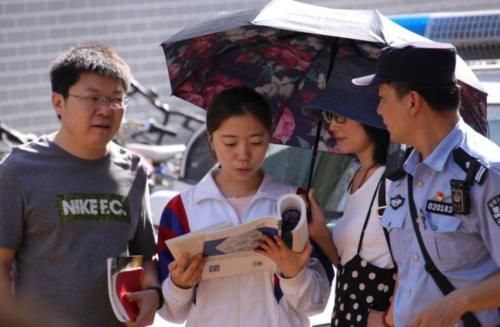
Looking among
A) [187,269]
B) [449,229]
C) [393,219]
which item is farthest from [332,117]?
[449,229]

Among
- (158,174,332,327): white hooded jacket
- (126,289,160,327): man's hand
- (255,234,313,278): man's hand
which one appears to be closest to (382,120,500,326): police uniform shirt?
(255,234,313,278): man's hand

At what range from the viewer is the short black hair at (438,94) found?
3.12 m

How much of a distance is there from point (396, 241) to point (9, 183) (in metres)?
1.28

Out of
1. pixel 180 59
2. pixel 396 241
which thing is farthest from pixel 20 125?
pixel 396 241

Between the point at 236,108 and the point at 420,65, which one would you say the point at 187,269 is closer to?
the point at 236,108

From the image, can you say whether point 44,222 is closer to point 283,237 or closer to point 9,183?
point 9,183

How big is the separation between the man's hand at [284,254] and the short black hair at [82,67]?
77 centimetres

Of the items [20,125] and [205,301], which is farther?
[20,125]

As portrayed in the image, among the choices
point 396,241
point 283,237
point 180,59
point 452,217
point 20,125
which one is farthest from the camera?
point 20,125

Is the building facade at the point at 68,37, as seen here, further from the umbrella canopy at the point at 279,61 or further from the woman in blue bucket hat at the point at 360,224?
the woman in blue bucket hat at the point at 360,224

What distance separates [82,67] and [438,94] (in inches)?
50.1

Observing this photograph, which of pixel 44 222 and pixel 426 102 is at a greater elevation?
pixel 426 102

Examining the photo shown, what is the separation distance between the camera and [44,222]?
3611 millimetres

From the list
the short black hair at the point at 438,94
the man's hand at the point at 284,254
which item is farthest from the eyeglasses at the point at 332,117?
the short black hair at the point at 438,94
